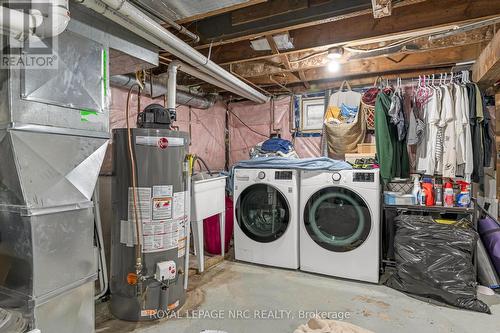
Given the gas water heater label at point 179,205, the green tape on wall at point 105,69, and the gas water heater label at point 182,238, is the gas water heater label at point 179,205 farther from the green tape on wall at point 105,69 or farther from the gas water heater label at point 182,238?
the green tape on wall at point 105,69

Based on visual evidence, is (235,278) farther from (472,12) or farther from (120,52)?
(472,12)

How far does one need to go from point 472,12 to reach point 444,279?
2.06 meters

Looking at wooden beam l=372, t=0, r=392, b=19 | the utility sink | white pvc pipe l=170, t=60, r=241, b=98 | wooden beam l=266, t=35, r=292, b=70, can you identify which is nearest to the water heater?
the utility sink

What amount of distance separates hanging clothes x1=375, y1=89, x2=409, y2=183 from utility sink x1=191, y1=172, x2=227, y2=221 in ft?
5.62

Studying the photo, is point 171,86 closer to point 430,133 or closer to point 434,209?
point 430,133

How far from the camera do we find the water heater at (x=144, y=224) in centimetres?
198

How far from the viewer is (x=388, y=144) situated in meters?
2.93

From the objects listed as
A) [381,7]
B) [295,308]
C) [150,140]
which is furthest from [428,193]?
[150,140]

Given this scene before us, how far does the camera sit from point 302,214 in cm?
287

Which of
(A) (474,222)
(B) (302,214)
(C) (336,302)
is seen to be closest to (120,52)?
(B) (302,214)

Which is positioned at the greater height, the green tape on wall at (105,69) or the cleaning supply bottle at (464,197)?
the green tape on wall at (105,69)

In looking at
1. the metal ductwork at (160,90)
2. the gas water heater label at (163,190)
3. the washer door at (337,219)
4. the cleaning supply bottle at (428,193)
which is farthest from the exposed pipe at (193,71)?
the cleaning supply bottle at (428,193)

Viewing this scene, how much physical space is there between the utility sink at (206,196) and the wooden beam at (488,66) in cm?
264

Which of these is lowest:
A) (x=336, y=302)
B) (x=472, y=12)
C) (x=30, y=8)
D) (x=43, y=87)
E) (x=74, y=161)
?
(x=336, y=302)
